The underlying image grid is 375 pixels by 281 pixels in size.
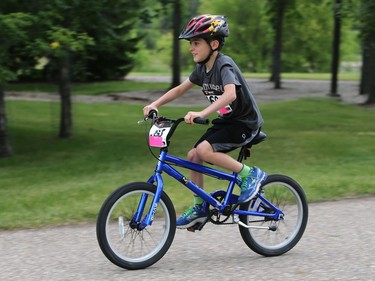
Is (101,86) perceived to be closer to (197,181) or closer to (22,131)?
(22,131)

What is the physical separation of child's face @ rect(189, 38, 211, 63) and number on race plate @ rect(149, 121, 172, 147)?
565 millimetres

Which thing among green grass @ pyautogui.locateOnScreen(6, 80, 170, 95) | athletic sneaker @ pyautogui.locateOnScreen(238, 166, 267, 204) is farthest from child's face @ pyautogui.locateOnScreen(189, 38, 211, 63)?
green grass @ pyautogui.locateOnScreen(6, 80, 170, 95)

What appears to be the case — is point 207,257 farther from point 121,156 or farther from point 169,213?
point 121,156

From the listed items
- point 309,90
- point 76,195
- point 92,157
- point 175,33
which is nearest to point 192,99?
point 175,33

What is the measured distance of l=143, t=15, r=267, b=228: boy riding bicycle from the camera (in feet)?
14.7

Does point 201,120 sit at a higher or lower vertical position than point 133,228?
higher

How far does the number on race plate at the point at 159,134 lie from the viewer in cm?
446

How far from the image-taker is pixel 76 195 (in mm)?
7434

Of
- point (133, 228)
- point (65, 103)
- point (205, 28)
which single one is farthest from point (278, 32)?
point (133, 228)

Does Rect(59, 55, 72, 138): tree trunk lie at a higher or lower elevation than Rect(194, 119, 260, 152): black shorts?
lower

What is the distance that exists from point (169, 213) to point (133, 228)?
0.29 meters

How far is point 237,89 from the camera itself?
4562 millimetres

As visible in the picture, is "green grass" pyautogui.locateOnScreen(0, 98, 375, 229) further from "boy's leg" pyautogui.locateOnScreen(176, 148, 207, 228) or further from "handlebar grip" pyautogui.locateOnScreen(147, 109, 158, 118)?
"handlebar grip" pyautogui.locateOnScreen(147, 109, 158, 118)

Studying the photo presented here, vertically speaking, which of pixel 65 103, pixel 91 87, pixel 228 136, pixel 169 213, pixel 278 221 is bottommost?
pixel 91 87
